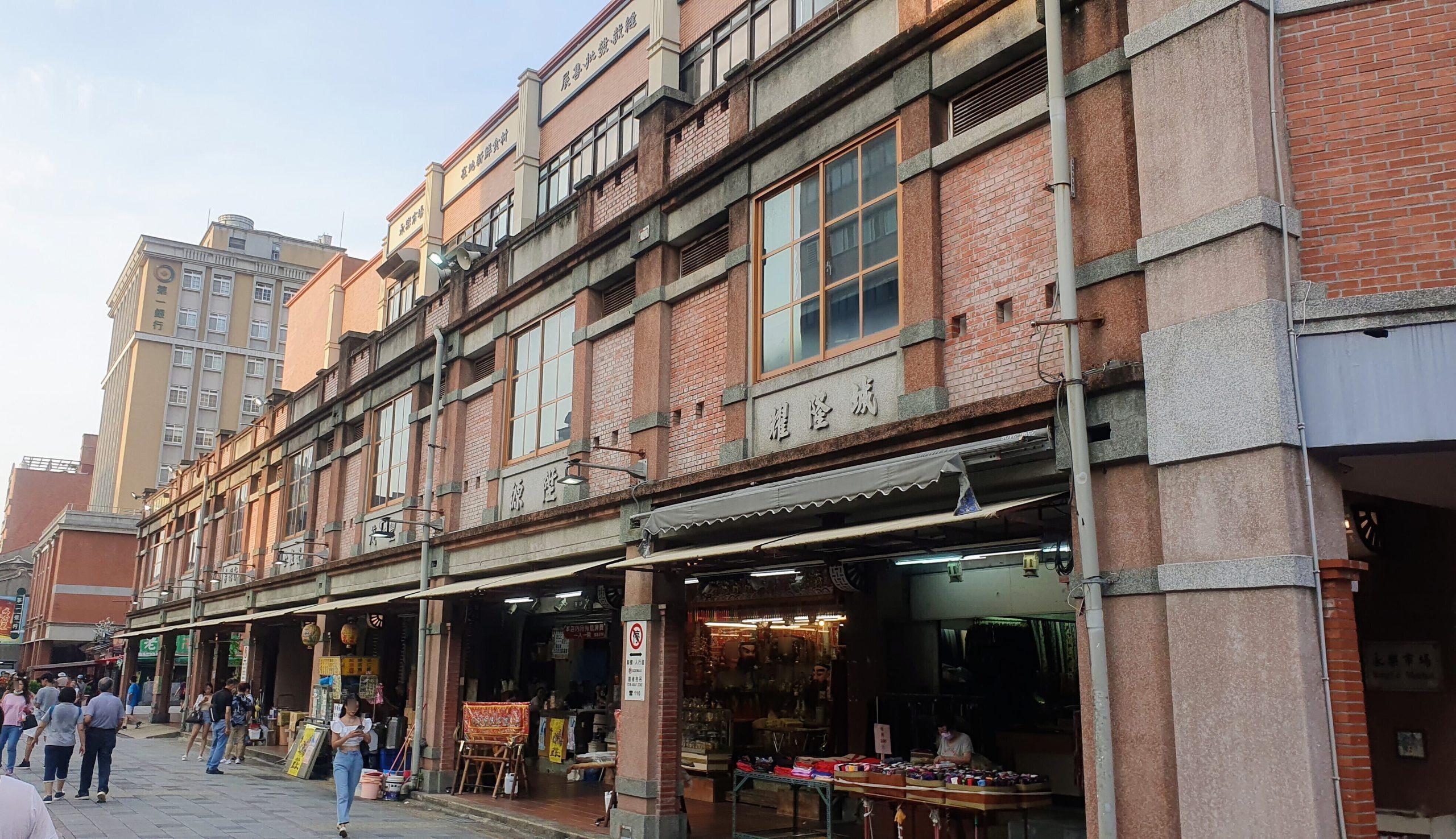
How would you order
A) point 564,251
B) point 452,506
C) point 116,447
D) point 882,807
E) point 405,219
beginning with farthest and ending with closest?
1. point 116,447
2. point 405,219
3. point 452,506
4. point 564,251
5. point 882,807

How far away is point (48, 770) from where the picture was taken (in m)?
16.6

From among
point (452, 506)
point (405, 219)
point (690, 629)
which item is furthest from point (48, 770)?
point (405, 219)

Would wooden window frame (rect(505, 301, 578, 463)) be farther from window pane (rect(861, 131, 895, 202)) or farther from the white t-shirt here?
the white t-shirt

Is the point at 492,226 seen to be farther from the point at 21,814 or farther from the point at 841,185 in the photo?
the point at 21,814

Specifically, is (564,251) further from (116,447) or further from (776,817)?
(116,447)

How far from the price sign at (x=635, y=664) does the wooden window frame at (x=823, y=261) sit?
143 inches

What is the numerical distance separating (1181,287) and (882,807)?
7054 millimetres

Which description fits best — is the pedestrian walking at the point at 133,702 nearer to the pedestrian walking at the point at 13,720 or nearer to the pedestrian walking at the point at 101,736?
the pedestrian walking at the point at 13,720

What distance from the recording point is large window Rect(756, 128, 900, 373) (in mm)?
11516

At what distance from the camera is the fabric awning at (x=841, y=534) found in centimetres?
849

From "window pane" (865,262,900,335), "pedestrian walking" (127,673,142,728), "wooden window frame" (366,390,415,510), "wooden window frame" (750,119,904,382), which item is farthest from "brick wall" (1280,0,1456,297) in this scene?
"pedestrian walking" (127,673,142,728)

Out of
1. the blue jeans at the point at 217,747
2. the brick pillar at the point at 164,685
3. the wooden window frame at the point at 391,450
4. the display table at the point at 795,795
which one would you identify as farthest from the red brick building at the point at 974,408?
the brick pillar at the point at 164,685

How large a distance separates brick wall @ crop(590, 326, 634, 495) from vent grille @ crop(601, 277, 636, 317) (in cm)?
46

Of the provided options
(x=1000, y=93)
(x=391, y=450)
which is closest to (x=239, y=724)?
(x=391, y=450)
